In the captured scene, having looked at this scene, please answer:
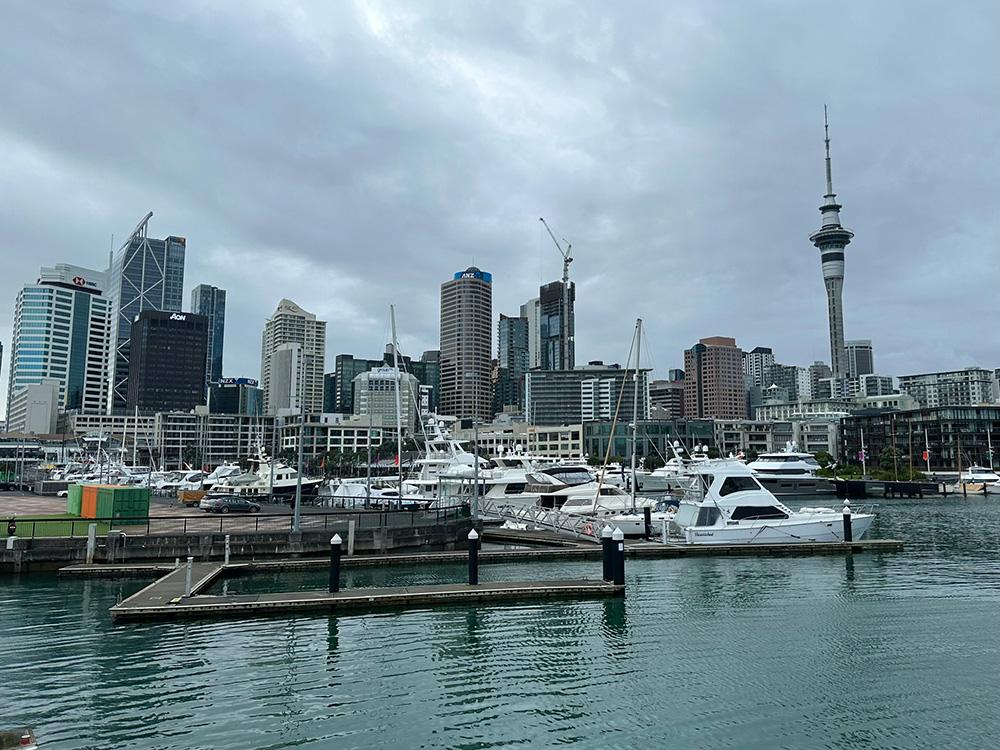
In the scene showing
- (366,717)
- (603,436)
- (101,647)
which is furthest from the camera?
(603,436)

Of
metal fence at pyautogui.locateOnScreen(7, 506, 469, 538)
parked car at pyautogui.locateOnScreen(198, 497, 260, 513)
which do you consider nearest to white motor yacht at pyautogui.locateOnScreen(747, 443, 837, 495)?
parked car at pyautogui.locateOnScreen(198, 497, 260, 513)

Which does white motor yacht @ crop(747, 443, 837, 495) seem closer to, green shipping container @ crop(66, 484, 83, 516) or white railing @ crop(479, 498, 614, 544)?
white railing @ crop(479, 498, 614, 544)

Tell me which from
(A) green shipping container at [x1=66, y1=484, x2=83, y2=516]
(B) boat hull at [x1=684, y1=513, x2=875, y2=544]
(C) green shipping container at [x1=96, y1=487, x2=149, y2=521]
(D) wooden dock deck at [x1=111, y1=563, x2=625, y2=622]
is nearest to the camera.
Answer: (D) wooden dock deck at [x1=111, y1=563, x2=625, y2=622]

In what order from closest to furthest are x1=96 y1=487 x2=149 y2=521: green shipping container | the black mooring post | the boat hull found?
1. the black mooring post
2. x1=96 y1=487 x2=149 y2=521: green shipping container
3. the boat hull

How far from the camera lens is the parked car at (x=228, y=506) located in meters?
55.0

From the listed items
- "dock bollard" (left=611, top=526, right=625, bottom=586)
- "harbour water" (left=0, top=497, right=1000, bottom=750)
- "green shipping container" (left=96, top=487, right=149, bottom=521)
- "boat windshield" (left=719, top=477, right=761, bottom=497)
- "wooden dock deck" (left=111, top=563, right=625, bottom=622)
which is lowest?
"harbour water" (left=0, top=497, right=1000, bottom=750)

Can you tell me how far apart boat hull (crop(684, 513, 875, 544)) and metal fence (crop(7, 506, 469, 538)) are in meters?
14.8

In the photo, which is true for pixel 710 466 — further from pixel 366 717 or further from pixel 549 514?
pixel 366 717

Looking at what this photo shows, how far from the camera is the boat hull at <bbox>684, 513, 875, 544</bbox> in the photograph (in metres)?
40.7

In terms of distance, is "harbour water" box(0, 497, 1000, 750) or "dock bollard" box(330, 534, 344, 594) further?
"dock bollard" box(330, 534, 344, 594)

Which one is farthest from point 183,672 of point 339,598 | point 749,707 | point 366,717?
point 749,707

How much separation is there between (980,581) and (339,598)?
27715mm

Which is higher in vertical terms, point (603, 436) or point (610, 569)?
point (603, 436)

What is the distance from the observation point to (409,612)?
83.6 feet
